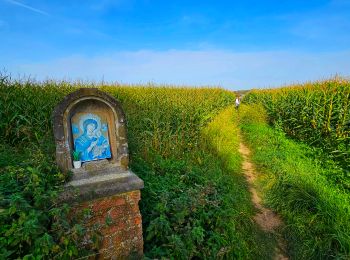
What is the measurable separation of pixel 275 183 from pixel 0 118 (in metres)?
6.06

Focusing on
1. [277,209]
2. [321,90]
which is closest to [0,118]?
[277,209]

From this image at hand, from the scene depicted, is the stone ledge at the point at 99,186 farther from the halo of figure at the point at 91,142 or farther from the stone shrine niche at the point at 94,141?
the halo of figure at the point at 91,142

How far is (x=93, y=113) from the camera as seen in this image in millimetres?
3113

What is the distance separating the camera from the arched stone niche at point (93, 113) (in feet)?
9.25

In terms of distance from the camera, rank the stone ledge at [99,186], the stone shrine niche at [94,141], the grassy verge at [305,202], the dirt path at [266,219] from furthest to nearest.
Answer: the dirt path at [266,219], the grassy verge at [305,202], the stone shrine niche at [94,141], the stone ledge at [99,186]

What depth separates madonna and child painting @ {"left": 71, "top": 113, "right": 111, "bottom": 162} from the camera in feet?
9.88

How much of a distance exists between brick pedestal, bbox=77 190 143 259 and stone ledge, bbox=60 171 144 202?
9 cm

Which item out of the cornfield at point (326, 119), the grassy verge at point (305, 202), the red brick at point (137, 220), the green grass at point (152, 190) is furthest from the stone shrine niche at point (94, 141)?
the cornfield at point (326, 119)

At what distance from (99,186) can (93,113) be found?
0.99m

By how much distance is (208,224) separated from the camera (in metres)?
3.53

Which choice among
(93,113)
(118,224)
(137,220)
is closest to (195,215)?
(137,220)

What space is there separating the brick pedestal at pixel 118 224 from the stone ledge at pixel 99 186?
0.28 feet

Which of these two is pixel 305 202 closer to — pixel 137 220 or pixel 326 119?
pixel 137 220

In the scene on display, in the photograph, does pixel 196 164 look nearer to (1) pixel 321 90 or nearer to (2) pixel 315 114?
(2) pixel 315 114
